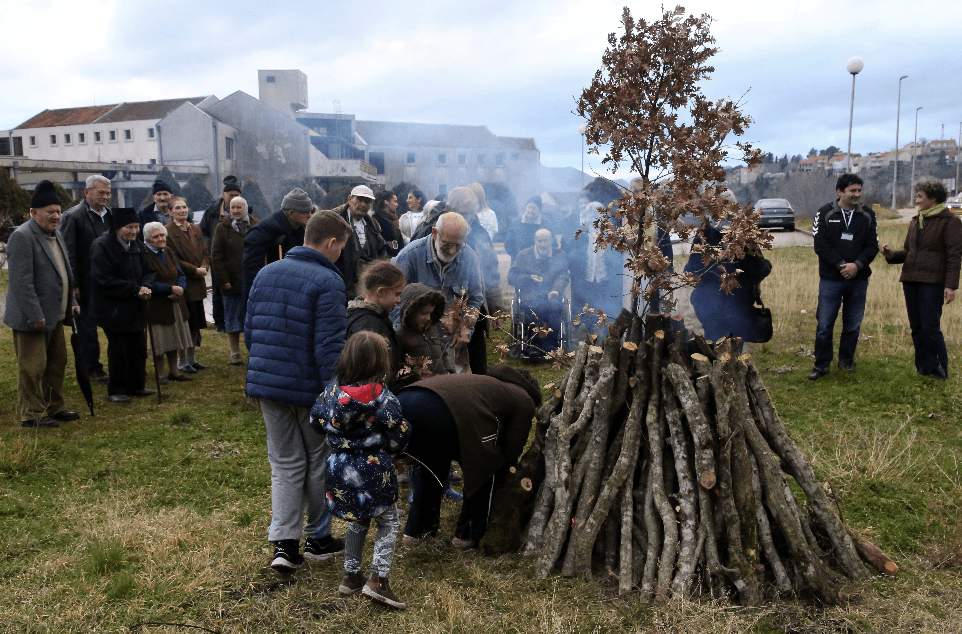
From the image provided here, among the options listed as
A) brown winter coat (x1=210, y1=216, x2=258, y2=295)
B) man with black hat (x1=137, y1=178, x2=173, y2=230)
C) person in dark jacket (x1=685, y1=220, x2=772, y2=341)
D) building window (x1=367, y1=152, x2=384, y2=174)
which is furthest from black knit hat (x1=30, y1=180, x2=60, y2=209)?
building window (x1=367, y1=152, x2=384, y2=174)

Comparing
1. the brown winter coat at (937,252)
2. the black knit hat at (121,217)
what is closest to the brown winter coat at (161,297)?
the black knit hat at (121,217)

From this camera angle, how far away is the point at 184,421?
695cm

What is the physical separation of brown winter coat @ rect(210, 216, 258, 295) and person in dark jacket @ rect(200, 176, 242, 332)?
0.47ft

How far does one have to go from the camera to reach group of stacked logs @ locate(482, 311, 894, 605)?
365 cm

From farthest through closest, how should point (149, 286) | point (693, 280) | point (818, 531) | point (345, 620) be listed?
point (149, 286)
point (818, 531)
point (693, 280)
point (345, 620)

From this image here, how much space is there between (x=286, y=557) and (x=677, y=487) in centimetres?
216

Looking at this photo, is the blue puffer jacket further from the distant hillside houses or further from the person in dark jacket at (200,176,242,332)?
the distant hillside houses

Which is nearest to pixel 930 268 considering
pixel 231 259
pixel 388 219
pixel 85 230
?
pixel 388 219

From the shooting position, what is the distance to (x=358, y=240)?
26.6 ft

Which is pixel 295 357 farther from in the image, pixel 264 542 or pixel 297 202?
pixel 297 202

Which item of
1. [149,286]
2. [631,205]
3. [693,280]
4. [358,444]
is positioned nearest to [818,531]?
[693,280]

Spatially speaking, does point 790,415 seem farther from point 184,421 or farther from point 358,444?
point 184,421

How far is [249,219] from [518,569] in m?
6.75

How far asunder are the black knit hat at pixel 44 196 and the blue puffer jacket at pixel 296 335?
3856mm
